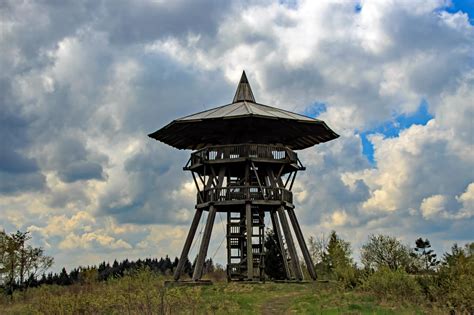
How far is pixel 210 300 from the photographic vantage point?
66.5ft

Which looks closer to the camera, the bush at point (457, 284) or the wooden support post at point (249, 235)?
the bush at point (457, 284)

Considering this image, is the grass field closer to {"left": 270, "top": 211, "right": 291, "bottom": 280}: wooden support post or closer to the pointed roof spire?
{"left": 270, "top": 211, "right": 291, "bottom": 280}: wooden support post

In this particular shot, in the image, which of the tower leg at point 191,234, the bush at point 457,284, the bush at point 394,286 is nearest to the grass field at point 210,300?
the bush at point 394,286

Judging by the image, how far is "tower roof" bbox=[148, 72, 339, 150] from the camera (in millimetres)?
28500

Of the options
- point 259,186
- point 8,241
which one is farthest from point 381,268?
point 8,241

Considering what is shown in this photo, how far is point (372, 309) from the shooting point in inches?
701

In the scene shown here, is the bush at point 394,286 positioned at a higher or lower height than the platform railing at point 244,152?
lower

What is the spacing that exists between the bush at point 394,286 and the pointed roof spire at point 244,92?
568 inches

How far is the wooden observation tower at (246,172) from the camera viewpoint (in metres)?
28.7

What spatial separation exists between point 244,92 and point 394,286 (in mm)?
15802

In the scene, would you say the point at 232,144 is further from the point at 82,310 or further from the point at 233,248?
the point at 82,310

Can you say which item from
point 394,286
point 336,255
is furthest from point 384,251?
point 394,286

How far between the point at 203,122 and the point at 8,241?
12.6 metres

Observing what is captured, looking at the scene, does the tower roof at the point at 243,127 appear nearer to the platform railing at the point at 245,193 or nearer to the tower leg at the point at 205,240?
the platform railing at the point at 245,193
